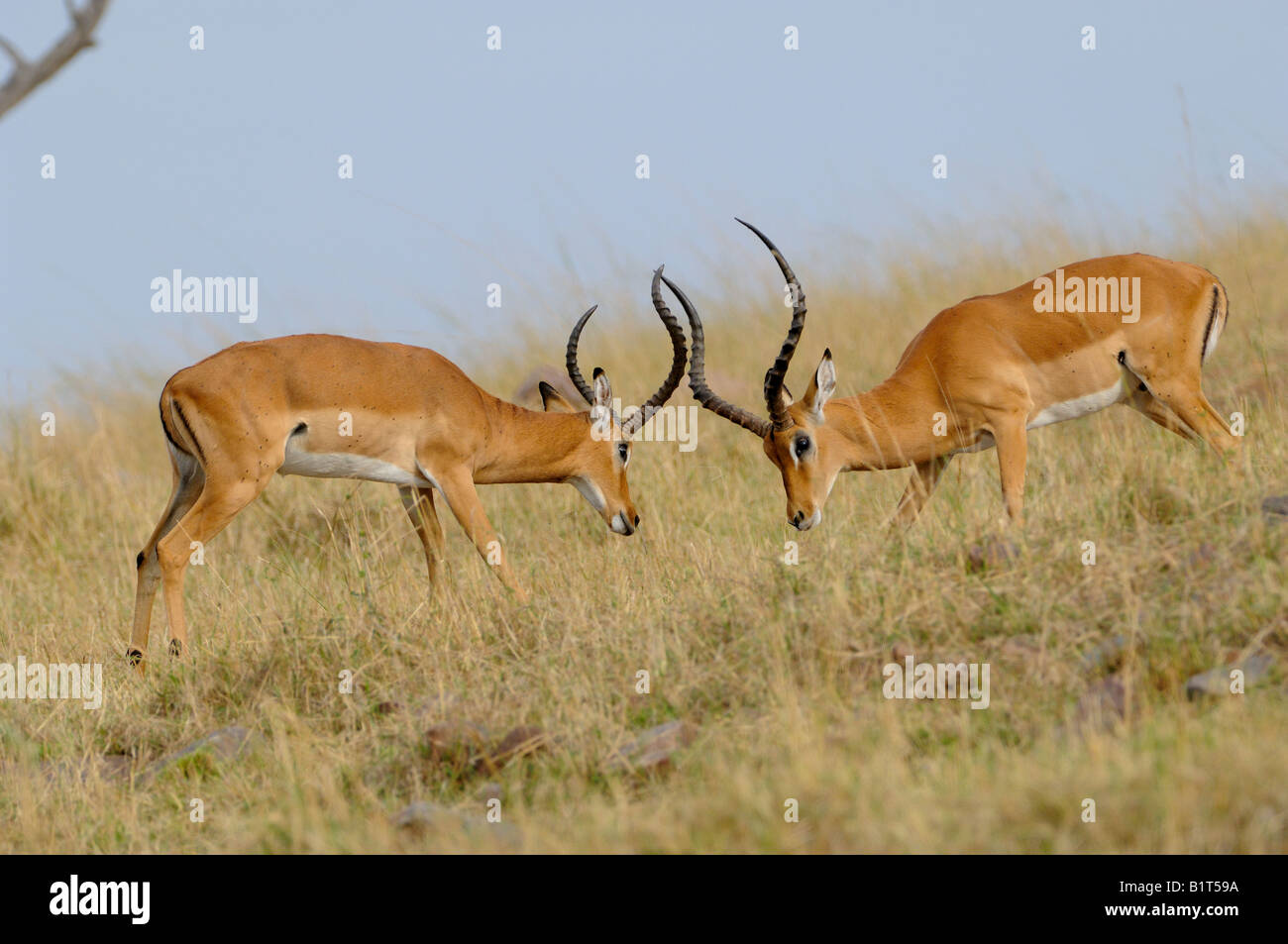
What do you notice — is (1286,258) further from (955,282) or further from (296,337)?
(296,337)

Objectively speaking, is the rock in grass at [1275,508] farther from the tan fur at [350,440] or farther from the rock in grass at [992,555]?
the tan fur at [350,440]

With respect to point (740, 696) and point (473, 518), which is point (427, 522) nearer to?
point (473, 518)

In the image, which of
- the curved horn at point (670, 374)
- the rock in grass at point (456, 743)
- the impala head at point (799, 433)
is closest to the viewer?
the rock in grass at point (456, 743)

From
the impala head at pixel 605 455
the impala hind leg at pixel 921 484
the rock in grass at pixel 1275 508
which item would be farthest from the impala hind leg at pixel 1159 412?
the impala head at pixel 605 455

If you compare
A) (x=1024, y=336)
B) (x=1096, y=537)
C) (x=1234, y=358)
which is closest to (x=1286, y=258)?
(x=1234, y=358)

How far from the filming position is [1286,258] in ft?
47.1

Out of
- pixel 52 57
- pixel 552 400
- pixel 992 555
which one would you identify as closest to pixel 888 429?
pixel 992 555

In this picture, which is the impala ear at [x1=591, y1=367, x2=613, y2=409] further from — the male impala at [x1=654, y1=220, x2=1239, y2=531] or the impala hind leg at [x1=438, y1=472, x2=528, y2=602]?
the impala hind leg at [x1=438, y1=472, x2=528, y2=602]

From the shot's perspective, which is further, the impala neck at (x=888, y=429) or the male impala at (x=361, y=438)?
the impala neck at (x=888, y=429)

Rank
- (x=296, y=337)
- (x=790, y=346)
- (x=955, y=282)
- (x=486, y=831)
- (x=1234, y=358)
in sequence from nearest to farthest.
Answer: (x=486, y=831)
(x=790, y=346)
(x=296, y=337)
(x=1234, y=358)
(x=955, y=282)

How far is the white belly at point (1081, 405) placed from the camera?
26.8 ft

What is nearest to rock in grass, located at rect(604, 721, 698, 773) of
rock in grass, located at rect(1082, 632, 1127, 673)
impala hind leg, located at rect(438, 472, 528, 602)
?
rock in grass, located at rect(1082, 632, 1127, 673)

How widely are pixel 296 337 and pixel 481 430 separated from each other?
1244mm

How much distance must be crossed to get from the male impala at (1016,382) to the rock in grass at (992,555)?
169 cm
